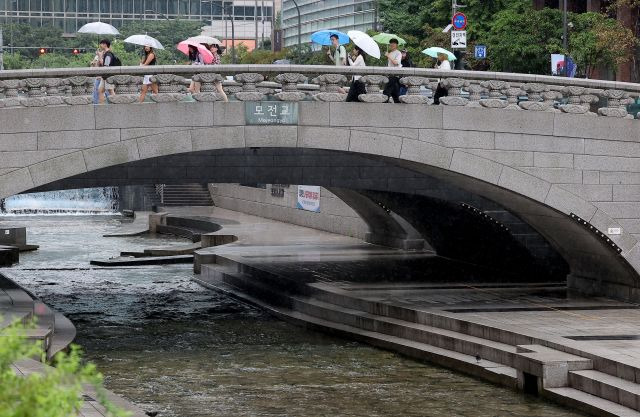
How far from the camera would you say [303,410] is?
18922 mm

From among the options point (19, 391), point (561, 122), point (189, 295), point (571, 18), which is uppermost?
point (571, 18)

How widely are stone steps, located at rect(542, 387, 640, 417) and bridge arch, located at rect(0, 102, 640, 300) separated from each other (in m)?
6.72

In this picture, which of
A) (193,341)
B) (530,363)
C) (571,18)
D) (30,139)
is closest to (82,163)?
(30,139)

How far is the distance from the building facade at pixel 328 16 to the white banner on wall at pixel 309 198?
5180 cm

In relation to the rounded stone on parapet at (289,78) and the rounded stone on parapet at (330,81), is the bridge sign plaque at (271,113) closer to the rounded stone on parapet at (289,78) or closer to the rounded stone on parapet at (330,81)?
the rounded stone on parapet at (289,78)

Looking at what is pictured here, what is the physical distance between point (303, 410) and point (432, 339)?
4785 mm

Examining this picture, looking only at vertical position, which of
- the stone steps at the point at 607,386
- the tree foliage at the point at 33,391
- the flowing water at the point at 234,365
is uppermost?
the tree foliage at the point at 33,391

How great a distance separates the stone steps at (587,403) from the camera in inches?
681

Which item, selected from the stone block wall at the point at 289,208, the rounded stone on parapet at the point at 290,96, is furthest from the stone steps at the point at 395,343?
the stone block wall at the point at 289,208

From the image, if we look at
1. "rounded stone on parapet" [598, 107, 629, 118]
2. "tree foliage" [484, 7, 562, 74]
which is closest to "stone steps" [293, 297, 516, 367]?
"rounded stone on parapet" [598, 107, 629, 118]

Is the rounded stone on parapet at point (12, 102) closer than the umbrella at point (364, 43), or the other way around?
the rounded stone on parapet at point (12, 102)

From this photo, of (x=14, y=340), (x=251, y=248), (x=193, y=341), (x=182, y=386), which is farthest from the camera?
(x=251, y=248)

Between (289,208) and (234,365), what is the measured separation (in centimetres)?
2625

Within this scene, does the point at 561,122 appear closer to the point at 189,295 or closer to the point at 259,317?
the point at 259,317
